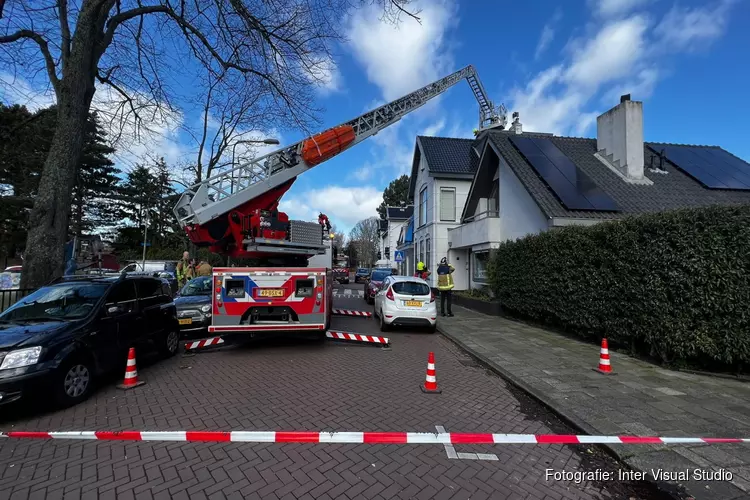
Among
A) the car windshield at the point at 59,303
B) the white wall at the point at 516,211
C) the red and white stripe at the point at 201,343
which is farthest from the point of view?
the white wall at the point at 516,211

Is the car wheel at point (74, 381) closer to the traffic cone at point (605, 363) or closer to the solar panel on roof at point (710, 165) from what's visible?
the traffic cone at point (605, 363)

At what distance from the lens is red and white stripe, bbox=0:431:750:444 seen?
3.56 meters

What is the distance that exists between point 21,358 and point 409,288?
8.10 metres

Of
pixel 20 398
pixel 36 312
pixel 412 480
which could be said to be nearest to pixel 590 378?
pixel 412 480

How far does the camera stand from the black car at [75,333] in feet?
13.7

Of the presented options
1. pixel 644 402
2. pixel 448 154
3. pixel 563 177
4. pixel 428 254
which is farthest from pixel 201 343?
pixel 448 154

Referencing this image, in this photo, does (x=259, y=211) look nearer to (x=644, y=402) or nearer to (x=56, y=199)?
(x=56, y=199)

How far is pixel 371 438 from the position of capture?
3602 mm

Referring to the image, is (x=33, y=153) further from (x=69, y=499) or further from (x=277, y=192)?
(x=69, y=499)

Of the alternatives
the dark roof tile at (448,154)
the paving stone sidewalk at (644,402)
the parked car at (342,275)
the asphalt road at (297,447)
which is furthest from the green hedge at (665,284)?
the parked car at (342,275)

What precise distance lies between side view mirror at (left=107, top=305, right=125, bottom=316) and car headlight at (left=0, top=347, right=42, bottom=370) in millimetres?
1254

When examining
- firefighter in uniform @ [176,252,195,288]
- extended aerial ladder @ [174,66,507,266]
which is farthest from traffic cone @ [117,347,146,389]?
firefighter in uniform @ [176,252,195,288]

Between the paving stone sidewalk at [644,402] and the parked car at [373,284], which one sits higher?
the parked car at [373,284]

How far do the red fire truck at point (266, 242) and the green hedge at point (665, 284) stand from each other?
19.4 feet
